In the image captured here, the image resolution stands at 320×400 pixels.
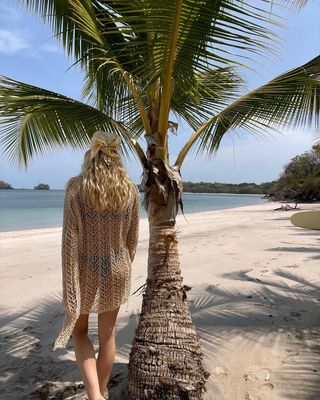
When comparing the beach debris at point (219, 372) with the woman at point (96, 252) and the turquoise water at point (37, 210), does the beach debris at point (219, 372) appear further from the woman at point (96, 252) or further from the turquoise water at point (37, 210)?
the turquoise water at point (37, 210)

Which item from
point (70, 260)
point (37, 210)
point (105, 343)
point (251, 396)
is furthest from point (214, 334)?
point (37, 210)

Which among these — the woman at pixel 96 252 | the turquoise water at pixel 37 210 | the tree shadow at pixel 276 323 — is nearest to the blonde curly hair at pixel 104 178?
the woman at pixel 96 252

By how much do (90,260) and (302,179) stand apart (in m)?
40.4

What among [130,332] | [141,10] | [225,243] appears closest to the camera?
[141,10]

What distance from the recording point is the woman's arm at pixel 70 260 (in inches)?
86.9

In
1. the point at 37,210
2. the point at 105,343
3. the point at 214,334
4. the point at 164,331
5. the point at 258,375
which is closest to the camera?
the point at 105,343

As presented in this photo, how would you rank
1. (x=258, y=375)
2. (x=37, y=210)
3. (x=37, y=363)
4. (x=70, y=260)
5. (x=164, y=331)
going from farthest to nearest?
(x=37, y=210) < (x=37, y=363) < (x=258, y=375) < (x=164, y=331) < (x=70, y=260)

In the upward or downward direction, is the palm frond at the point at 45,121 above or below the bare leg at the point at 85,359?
above

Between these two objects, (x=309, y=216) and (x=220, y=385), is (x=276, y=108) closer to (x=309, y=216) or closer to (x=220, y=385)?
(x=220, y=385)

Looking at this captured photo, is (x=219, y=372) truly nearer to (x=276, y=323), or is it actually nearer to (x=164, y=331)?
(x=164, y=331)

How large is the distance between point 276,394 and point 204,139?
7.57 ft

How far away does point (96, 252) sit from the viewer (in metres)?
2.31

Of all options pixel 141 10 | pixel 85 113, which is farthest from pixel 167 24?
pixel 85 113

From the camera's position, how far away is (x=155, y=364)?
2.49m
